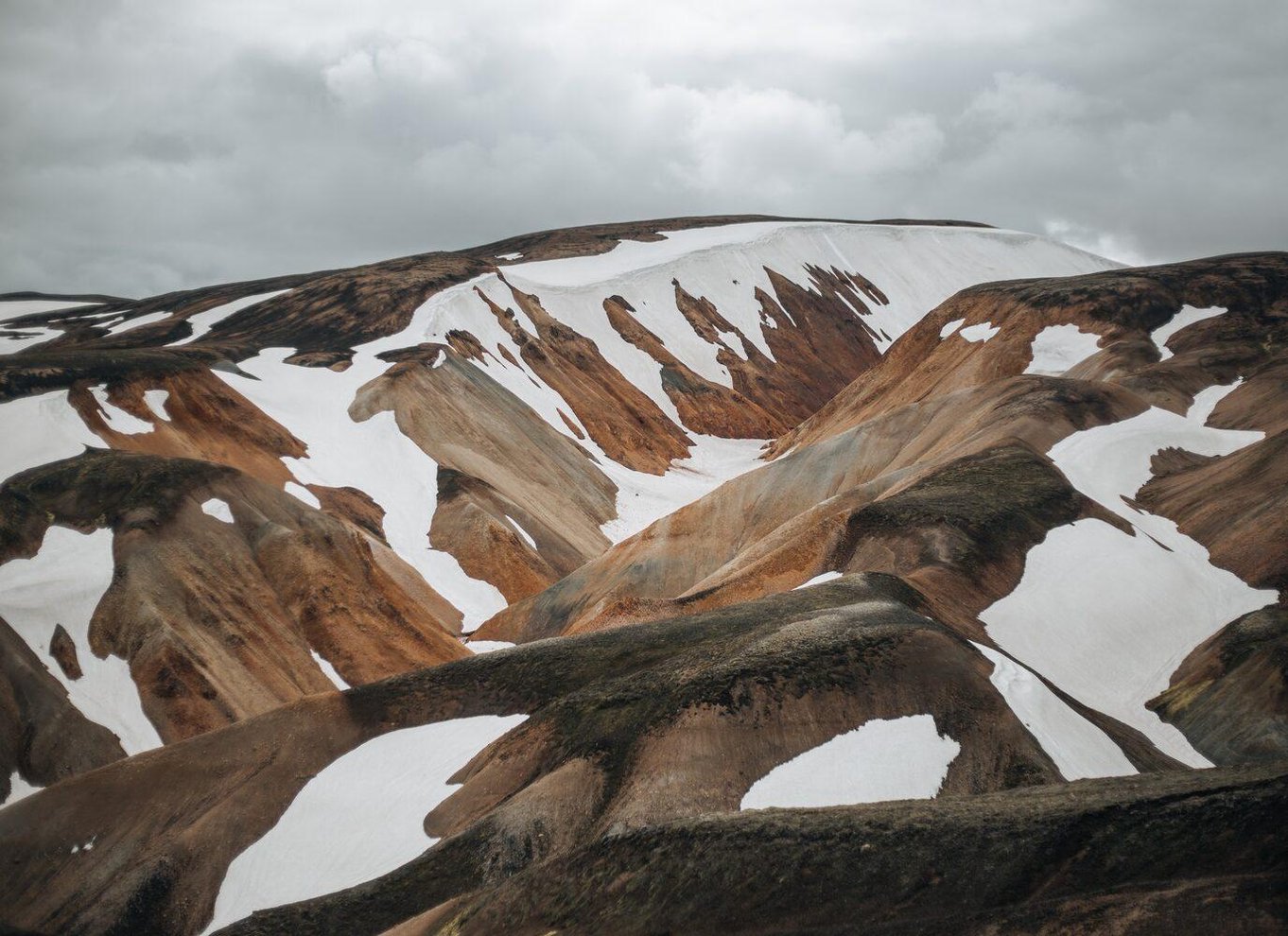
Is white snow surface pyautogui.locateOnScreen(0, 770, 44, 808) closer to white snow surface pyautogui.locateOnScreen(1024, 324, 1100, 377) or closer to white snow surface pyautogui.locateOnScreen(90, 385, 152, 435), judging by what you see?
white snow surface pyautogui.locateOnScreen(90, 385, 152, 435)

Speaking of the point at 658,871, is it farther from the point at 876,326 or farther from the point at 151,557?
the point at 876,326

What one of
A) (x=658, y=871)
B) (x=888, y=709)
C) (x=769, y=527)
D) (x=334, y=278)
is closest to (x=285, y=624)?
(x=769, y=527)

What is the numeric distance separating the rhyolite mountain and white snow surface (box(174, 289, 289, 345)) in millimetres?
12379

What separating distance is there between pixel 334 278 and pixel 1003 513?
2726 inches

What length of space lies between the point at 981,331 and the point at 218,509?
4645cm

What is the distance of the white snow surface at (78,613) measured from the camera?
101 feet

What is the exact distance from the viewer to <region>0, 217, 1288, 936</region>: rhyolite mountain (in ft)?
39.3

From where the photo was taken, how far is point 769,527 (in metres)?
50.5

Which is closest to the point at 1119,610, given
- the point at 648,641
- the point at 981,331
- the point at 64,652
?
the point at 648,641

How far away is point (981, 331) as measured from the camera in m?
70.6

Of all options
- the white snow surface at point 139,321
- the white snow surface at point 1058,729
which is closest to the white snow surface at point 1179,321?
the white snow surface at point 1058,729

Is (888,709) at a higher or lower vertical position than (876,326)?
lower

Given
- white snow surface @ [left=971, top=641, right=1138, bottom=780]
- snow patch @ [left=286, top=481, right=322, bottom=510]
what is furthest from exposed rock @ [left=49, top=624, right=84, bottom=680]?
white snow surface @ [left=971, top=641, right=1138, bottom=780]

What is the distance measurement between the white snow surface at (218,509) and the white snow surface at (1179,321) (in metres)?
44.2
